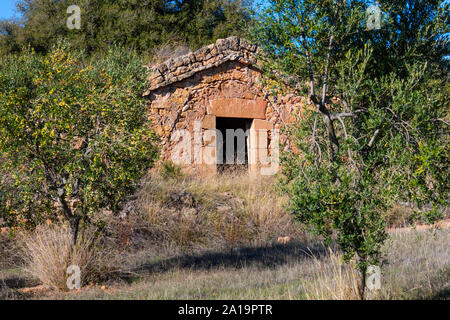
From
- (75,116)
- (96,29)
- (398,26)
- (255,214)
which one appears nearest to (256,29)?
(398,26)

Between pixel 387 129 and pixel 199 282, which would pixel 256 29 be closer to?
pixel 387 129

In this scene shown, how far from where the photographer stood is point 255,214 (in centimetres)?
1148

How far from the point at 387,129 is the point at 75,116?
391 cm

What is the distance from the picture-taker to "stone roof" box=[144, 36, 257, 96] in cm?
1330

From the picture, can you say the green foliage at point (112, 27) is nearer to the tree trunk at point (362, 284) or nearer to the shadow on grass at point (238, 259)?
the shadow on grass at point (238, 259)

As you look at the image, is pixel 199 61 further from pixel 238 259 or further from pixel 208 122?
pixel 238 259

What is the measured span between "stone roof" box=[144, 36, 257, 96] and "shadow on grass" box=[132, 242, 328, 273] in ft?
18.7

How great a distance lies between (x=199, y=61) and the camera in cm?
1384

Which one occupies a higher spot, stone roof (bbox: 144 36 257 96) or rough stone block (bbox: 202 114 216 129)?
stone roof (bbox: 144 36 257 96)

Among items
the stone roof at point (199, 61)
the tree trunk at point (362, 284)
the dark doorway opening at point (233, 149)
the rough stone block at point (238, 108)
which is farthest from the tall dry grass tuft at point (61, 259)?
the dark doorway opening at point (233, 149)

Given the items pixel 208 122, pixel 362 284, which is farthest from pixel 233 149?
pixel 362 284

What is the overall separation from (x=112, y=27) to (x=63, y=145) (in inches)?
626

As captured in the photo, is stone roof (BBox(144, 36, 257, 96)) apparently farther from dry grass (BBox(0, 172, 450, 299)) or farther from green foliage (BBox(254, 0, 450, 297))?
green foliage (BBox(254, 0, 450, 297))

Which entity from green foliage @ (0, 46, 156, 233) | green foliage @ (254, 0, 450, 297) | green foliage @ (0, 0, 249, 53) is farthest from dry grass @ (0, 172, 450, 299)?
green foliage @ (0, 0, 249, 53)
